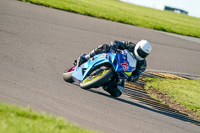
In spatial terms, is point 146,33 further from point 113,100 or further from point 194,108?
point 113,100

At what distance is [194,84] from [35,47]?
4.92 metres

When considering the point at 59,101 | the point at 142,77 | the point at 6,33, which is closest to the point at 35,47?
the point at 6,33

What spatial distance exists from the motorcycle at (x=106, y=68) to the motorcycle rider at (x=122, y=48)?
0.10 m

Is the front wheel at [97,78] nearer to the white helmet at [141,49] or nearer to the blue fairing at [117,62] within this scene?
the blue fairing at [117,62]

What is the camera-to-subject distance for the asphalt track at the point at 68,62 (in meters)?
6.45

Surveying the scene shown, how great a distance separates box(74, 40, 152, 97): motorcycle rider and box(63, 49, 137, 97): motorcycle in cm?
10

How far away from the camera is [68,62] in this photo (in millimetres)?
10844

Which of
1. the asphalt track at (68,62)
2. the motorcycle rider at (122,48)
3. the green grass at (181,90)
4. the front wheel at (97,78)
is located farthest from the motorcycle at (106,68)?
the green grass at (181,90)

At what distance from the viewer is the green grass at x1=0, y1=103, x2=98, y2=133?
14.8 feet

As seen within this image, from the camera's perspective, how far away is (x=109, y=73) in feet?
25.3

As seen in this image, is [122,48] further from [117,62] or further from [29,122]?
[29,122]

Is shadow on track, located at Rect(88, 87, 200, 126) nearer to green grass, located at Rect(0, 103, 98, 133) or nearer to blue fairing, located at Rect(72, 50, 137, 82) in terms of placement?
blue fairing, located at Rect(72, 50, 137, 82)

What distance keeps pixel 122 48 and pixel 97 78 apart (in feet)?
2.99

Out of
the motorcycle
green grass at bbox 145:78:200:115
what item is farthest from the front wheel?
green grass at bbox 145:78:200:115
